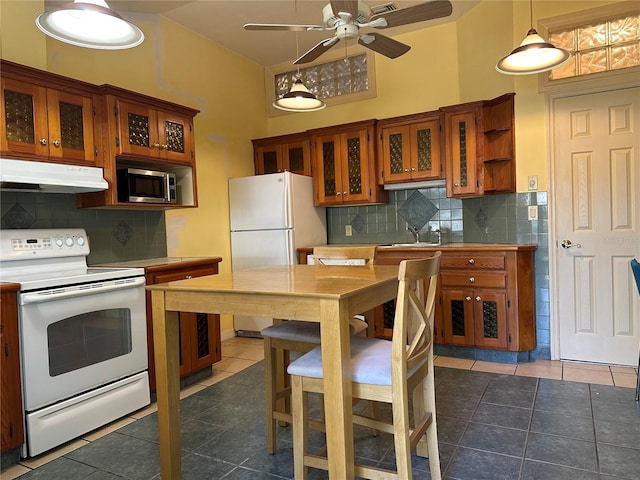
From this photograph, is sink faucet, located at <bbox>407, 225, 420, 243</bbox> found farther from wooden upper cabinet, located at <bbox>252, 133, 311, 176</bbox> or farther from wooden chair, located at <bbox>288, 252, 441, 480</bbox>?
wooden chair, located at <bbox>288, 252, 441, 480</bbox>

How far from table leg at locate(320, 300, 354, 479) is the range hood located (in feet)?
6.19

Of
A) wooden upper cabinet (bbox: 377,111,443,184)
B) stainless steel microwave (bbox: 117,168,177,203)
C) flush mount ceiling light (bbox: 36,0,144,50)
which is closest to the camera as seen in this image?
flush mount ceiling light (bbox: 36,0,144,50)

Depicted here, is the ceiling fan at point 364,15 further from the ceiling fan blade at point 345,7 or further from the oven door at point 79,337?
the oven door at point 79,337

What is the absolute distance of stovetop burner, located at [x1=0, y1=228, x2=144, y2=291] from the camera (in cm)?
235

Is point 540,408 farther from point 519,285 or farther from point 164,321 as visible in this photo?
point 164,321

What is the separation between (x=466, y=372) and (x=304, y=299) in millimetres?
2191

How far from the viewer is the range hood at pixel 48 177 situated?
224 cm

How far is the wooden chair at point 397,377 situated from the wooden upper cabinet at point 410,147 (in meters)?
2.39

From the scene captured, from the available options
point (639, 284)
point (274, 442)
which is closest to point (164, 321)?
point (274, 442)

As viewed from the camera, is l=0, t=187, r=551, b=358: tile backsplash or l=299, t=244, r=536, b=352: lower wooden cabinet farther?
l=299, t=244, r=536, b=352: lower wooden cabinet

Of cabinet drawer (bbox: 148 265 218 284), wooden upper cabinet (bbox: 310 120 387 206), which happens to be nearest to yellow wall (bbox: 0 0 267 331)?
cabinet drawer (bbox: 148 265 218 284)

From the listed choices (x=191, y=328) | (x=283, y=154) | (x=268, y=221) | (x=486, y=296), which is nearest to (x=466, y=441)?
(x=486, y=296)

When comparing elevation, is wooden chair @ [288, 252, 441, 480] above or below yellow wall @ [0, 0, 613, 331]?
below

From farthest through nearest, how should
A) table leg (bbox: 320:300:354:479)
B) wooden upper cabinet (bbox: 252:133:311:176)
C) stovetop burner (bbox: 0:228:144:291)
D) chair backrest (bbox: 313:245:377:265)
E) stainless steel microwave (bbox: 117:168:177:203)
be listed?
wooden upper cabinet (bbox: 252:133:311:176) < stainless steel microwave (bbox: 117:168:177:203) < chair backrest (bbox: 313:245:377:265) < stovetop burner (bbox: 0:228:144:291) < table leg (bbox: 320:300:354:479)
